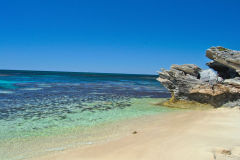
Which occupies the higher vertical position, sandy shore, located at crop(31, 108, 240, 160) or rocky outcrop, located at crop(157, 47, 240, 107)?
rocky outcrop, located at crop(157, 47, 240, 107)

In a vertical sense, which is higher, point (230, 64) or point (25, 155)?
point (230, 64)

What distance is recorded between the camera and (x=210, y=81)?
726 inches

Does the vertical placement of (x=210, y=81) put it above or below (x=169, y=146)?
above

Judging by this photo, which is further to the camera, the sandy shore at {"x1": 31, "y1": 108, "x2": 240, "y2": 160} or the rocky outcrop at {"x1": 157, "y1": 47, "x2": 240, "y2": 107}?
the rocky outcrop at {"x1": 157, "y1": 47, "x2": 240, "y2": 107}

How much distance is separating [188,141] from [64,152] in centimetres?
477

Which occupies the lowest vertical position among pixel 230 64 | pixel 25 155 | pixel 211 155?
pixel 25 155

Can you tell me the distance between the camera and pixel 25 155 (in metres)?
7.39

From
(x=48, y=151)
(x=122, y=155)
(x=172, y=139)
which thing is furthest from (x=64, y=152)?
(x=172, y=139)

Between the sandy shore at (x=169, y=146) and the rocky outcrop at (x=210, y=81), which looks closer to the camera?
the sandy shore at (x=169, y=146)

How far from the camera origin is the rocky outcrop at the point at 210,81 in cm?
1720

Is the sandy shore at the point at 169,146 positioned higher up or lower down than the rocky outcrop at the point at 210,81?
lower down

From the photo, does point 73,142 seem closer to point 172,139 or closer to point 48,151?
point 48,151

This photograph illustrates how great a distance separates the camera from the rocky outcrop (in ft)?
56.4

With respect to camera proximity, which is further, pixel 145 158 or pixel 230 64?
pixel 230 64
